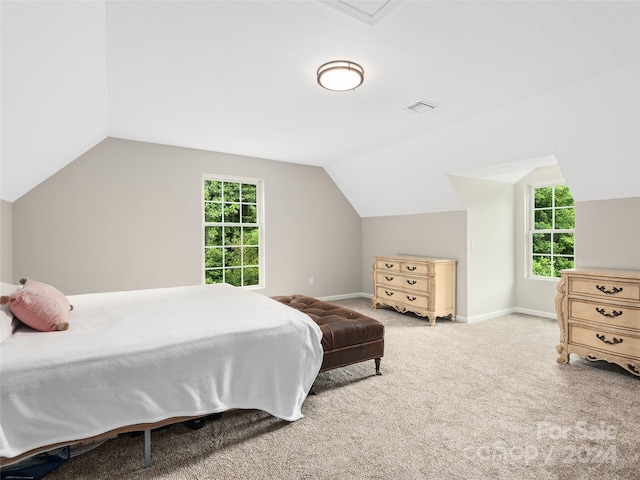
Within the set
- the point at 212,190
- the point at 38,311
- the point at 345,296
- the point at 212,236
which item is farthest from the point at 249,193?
the point at 38,311

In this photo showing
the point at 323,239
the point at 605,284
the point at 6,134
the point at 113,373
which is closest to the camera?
the point at 113,373

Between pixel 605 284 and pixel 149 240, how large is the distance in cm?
486

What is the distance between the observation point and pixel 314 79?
2.72 metres

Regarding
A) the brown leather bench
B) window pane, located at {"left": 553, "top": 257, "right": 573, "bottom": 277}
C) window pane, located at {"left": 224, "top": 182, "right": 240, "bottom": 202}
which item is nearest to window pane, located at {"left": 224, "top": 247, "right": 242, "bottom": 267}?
window pane, located at {"left": 224, "top": 182, "right": 240, "bottom": 202}

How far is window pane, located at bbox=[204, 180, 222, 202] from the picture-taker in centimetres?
507

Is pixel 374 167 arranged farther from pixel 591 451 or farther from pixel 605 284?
pixel 591 451

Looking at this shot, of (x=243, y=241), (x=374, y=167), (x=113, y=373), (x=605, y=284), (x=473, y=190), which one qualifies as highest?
(x=374, y=167)

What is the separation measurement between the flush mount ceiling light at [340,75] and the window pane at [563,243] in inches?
153

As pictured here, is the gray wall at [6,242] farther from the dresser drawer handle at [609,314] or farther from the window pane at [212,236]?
the dresser drawer handle at [609,314]

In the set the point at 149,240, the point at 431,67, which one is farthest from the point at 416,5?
the point at 149,240

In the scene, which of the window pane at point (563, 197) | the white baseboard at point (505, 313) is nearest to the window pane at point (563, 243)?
the window pane at point (563, 197)

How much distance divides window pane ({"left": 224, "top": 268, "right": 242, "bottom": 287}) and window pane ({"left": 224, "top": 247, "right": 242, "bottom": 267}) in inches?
3.0

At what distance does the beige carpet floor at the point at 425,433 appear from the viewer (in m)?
1.72

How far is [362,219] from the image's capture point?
6.55 m
